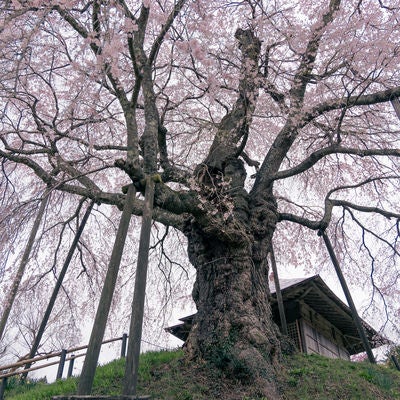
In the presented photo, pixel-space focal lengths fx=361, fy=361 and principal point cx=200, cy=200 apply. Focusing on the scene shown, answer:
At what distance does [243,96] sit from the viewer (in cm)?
689

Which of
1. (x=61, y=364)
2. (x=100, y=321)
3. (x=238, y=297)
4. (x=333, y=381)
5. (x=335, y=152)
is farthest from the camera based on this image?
(x=61, y=364)

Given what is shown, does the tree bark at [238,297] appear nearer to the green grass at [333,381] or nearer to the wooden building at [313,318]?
the green grass at [333,381]

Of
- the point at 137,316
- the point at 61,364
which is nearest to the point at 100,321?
the point at 137,316

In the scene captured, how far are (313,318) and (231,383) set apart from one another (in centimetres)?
768

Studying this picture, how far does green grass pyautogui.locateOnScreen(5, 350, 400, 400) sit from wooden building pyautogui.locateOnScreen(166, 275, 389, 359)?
11.8 feet

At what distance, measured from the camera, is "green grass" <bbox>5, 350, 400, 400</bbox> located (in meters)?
4.45

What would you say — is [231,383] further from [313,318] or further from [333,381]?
[313,318]

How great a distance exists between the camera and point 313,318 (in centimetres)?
1146

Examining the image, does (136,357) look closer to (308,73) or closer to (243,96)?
(243,96)

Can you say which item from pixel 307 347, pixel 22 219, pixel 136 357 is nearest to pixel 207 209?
pixel 136 357

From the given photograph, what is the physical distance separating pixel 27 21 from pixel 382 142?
7.26 m

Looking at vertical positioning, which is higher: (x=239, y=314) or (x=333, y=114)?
(x=333, y=114)

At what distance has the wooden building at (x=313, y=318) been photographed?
971 centimetres

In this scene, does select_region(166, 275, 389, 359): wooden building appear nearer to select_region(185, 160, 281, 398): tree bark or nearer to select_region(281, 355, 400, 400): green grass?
select_region(281, 355, 400, 400): green grass
